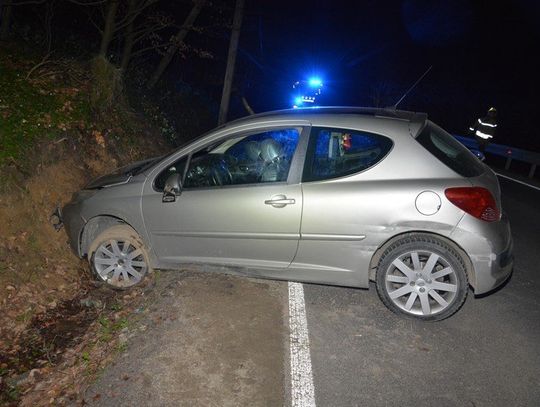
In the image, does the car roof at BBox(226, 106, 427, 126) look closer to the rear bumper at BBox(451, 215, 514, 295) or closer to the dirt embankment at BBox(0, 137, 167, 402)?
the rear bumper at BBox(451, 215, 514, 295)

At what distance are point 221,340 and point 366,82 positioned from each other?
39013 mm

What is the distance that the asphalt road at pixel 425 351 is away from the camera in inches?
127

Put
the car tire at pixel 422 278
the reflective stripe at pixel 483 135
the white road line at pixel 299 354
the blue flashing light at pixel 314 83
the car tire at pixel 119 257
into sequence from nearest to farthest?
the white road line at pixel 299 354, the car tire at pixel 422 278, the car tire at pixel 119 257, the reflective stripe at pixel 483 135, the blue flashing light at pixel 314 83

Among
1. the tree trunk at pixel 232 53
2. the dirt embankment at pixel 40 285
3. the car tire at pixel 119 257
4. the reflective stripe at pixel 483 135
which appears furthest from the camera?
the tree trunk at pixel 232 53

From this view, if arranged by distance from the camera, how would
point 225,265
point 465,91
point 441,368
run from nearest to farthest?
point 441,368 < point 225,265 < point 465,91

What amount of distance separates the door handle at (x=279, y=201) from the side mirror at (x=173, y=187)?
2.82 feet

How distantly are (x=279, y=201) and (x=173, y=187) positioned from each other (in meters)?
1.01

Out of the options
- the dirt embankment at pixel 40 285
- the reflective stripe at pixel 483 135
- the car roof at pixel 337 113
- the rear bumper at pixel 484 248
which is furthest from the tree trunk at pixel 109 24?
the reflective stripe at pixel 483 135

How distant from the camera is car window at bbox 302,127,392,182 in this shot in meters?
4.05

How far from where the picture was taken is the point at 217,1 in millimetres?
13773

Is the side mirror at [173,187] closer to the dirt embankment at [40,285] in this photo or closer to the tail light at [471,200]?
the dirt embankment at [40,285]

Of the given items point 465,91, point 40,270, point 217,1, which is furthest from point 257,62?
point 40,270

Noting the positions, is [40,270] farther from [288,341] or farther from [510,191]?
[510,191]

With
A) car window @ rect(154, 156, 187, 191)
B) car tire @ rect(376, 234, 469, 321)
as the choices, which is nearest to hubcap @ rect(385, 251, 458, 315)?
car tire @ rect(376, 234, 469, 321)
